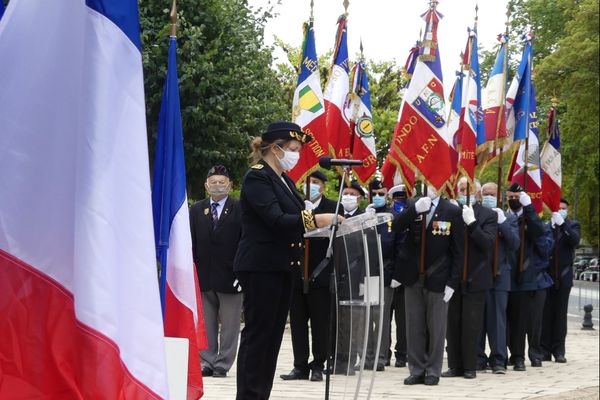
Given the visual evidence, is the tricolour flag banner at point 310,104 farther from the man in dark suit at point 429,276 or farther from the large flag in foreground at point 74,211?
the large flag in foreground at point 74,211

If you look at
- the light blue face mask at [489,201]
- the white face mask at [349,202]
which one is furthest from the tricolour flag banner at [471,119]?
the white face mask at [349,202]

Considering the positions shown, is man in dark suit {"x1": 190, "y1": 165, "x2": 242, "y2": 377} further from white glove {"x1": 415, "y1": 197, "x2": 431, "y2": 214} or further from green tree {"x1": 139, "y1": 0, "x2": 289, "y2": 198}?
green tree {"x1": 139, "y1": 0, "x2": 289, "y2": 198}

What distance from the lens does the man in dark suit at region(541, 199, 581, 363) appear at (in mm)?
16281

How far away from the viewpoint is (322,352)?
12.2 meters

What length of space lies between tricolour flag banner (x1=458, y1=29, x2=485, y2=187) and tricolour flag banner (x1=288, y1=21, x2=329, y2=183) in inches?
69.4

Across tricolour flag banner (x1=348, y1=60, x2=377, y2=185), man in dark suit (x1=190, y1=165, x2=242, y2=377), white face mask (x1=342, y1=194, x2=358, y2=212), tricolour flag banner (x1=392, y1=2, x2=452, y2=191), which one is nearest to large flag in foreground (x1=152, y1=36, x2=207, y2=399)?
man in dark suit (x1=190, y1=165, x2=242, y2=377)

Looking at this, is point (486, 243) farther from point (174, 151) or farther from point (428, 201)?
point (174, 151)

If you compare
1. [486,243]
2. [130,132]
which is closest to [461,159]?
[486,243]

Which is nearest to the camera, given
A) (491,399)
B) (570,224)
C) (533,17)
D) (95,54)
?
(95,54)

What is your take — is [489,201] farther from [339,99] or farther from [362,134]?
[339,99]

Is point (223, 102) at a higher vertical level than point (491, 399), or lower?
higher

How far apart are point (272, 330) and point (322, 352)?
4.61 meters

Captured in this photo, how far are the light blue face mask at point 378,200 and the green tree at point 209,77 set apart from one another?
5.06m

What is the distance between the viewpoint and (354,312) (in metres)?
7.91
